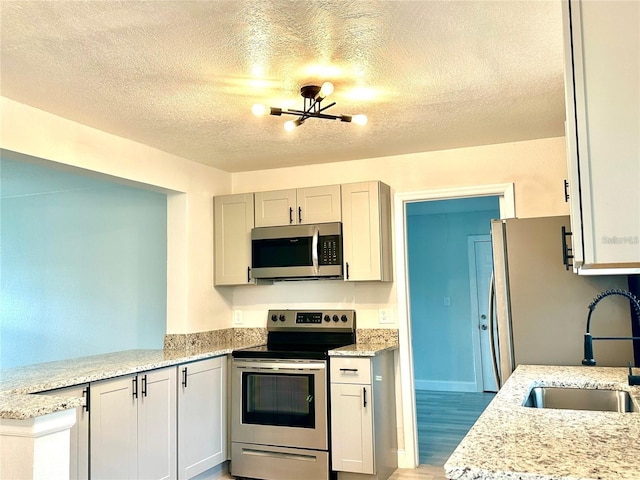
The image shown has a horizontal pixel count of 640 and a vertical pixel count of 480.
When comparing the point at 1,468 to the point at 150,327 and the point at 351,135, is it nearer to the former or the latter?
the point at 351,135

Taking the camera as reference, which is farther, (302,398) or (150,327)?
(150,327)

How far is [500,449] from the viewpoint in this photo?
1348 mm

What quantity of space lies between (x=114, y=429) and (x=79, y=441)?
0.24 meters

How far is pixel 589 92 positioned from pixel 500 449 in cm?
89

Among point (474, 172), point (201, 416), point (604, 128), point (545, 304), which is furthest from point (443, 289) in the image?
point (604, 128)

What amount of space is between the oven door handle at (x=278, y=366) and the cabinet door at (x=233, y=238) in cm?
68

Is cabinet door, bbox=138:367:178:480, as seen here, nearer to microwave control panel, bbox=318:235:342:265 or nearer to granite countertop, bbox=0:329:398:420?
granite countertop, bbox=0:329:398:420

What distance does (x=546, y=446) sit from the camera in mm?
1360

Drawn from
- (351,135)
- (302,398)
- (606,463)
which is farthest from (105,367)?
(606,463)

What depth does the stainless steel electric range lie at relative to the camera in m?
3.52

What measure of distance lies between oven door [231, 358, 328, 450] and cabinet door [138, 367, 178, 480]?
1.79 ft

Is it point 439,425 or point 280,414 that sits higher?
point 280,414

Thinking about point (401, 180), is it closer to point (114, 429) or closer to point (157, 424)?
point (157, 424)

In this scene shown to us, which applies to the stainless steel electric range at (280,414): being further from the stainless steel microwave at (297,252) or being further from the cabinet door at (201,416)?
the stainless steel microwave at (297,252)
